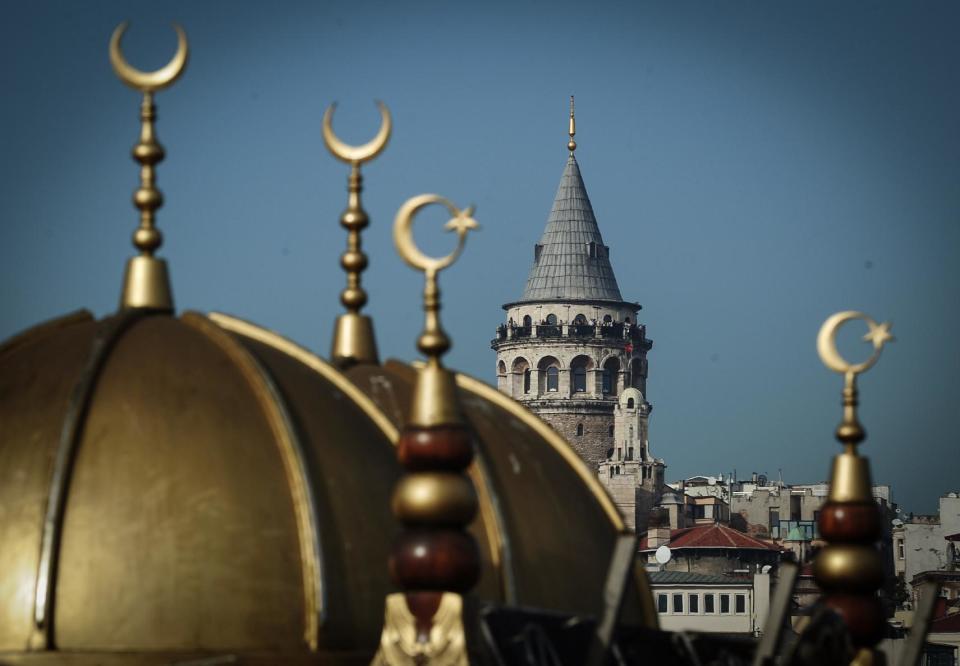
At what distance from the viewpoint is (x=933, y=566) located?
137500 mm

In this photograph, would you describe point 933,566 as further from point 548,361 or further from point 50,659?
point 50,659

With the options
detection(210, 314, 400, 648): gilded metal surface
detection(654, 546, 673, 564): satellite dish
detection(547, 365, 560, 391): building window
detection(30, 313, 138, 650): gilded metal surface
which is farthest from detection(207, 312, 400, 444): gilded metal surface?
detection(547, 365, 560, 391): building window

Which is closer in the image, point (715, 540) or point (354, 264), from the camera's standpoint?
point (354, 264)

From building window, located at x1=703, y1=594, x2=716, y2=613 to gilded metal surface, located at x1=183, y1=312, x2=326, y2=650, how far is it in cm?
10033

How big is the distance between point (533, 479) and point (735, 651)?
2.18 metres

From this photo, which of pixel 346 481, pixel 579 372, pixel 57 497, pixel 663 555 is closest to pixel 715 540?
pixel 663 555

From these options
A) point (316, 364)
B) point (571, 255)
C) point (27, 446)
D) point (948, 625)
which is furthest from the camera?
point (571, 255)

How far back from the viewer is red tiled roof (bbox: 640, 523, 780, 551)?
429ft

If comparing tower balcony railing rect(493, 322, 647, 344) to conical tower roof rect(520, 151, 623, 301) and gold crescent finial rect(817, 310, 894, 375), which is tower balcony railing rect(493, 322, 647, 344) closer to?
conical tower roof rect(520, 151, 623, 301)

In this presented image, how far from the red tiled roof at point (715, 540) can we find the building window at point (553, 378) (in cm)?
2820

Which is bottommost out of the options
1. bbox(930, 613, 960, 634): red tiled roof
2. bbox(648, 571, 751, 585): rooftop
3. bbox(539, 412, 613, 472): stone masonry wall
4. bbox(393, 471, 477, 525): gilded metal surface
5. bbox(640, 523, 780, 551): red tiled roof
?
bbox(393, 471, 477, 525): gilded metal surface

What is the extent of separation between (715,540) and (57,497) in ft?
379

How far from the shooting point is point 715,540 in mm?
131125

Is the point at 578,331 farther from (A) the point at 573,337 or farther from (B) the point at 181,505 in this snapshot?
(B) the point at 181,505
